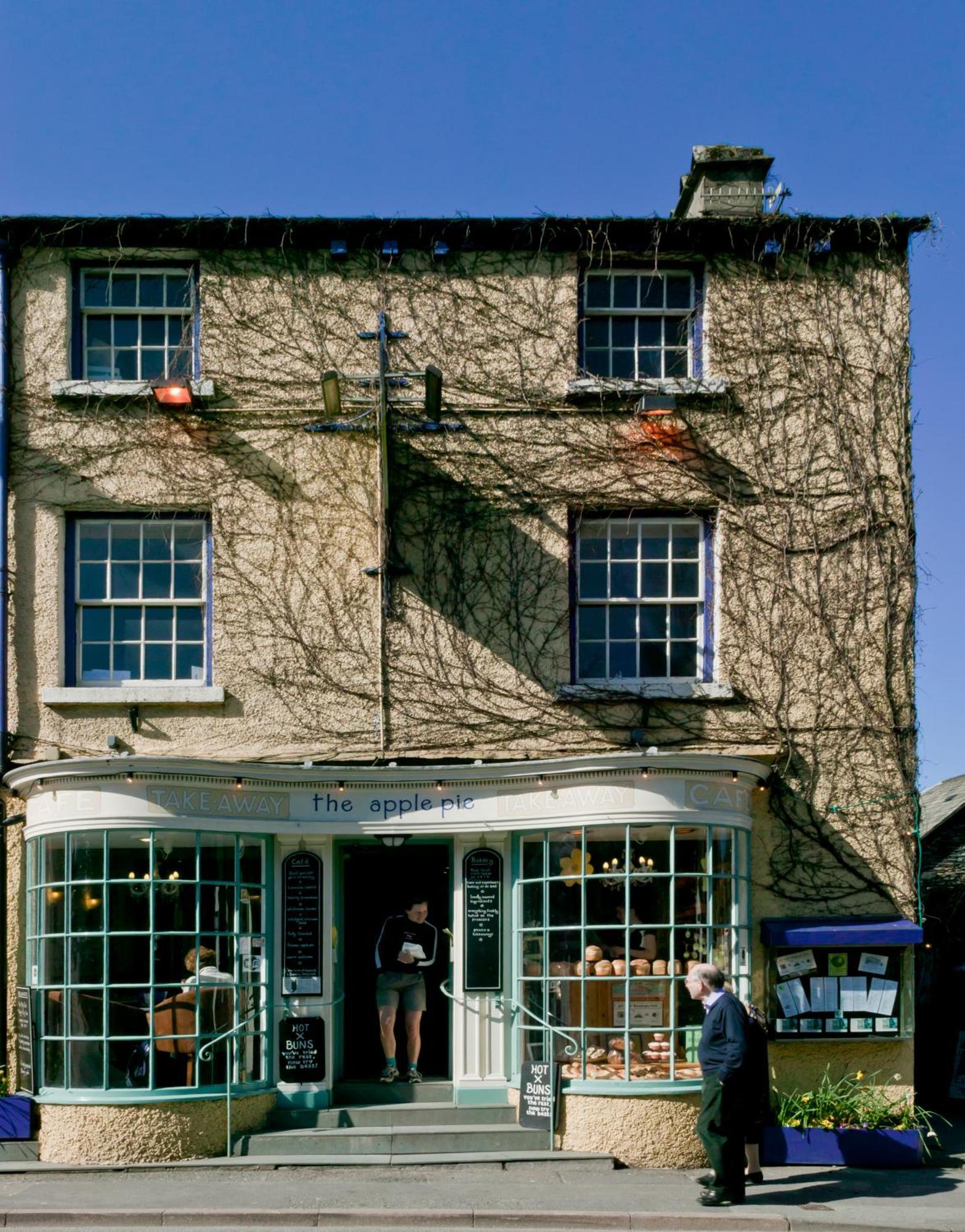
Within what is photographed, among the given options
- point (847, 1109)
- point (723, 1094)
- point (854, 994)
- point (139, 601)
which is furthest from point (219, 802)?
point (847, 1109)

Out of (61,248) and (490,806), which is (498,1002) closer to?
(490,806)

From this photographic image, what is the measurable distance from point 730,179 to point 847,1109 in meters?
9.14

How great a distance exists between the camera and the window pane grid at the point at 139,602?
538 inches

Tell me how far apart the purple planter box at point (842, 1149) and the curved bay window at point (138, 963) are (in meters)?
4.55

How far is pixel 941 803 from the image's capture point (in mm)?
20641

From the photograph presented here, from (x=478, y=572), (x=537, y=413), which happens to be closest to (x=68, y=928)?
(x=478, y=572)

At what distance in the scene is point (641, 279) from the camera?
567 inches

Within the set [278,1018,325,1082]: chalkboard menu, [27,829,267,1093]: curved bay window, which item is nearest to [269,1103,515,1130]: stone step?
[278,1018,325,1082]: chalkboard menu

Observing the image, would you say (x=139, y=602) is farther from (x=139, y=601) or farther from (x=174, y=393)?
(x=174, y=393)

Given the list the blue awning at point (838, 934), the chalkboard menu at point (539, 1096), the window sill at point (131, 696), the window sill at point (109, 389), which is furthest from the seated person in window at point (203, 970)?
the window sill at point (109, 389)

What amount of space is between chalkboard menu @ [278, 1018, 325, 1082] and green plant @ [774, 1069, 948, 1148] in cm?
410

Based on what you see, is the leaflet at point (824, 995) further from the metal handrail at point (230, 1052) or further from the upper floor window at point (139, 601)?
the upper floor window at point (139, 601)

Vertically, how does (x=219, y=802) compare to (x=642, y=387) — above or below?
below

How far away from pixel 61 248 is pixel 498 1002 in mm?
8309
